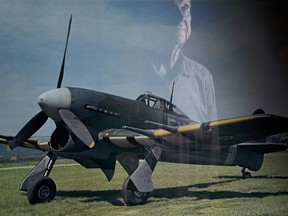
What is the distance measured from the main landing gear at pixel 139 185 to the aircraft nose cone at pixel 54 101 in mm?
1108

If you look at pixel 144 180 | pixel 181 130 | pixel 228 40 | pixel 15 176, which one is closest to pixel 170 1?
pixel 228 40

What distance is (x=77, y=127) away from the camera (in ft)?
12.2

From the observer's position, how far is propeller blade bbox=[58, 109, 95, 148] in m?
3.66

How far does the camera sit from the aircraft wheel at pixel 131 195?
145 inches

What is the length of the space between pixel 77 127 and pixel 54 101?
0.39 m

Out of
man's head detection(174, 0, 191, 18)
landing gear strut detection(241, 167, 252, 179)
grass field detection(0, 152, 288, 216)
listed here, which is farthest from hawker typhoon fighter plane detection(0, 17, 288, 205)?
man's head detection(174, 0, 191, 18)

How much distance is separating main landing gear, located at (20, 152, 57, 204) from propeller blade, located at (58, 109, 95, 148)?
0.75 m

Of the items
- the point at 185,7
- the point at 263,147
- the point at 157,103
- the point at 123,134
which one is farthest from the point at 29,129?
the point at 263,147

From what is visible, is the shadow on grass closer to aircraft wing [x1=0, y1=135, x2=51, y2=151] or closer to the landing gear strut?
aircraft wing [x1=0, y1=135, x2=51, y2=151]

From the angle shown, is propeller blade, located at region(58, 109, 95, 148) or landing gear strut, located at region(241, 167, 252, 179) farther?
landing gear strut, located at region(241, 167, 252, 179)

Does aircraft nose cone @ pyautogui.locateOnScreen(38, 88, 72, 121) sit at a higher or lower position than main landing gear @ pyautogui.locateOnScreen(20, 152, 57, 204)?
Result: higher

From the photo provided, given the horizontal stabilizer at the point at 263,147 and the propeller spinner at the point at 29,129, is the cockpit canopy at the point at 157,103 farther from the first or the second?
the horizontal stabilizer at the point at 263,147
